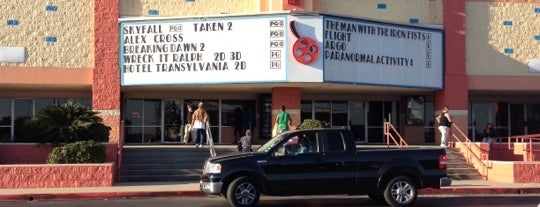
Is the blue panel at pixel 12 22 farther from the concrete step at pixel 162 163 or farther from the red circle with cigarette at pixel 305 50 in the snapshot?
the red circle with cigarette at pixel 305 50

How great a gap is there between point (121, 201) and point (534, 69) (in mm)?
19308

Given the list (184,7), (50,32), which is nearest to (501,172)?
(184,7)

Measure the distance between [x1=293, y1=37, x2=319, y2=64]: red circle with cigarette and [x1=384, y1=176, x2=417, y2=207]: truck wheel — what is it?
33.1 feet

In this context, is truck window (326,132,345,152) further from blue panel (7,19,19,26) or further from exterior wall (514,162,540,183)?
blue panel (7,19,19,26)

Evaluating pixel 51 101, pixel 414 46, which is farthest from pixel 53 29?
pixel 414 46

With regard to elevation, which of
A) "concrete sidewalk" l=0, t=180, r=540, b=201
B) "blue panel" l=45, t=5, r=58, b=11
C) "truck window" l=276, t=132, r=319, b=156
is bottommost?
"concrete sidewalk" l=0, t=180, r=540, b=201

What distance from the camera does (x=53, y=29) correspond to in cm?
2577

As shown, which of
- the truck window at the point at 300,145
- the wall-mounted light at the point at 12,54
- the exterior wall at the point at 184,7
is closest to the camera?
the truck window at the point at 300,145

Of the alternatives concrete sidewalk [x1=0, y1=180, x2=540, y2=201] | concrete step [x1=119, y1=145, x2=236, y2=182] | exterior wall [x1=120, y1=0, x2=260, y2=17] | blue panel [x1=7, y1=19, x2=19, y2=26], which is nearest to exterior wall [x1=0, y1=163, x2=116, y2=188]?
concrete sidewalk [x1=0, y1=180, x2=540, y2=201]

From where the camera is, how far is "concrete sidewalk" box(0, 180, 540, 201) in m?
16.9

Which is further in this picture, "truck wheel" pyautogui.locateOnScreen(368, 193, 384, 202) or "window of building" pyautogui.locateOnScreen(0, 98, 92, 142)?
"window of building" pyautogui.locateOnScreen(0, 98, 92, 142)

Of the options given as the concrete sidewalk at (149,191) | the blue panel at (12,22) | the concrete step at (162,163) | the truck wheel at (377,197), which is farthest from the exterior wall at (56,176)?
the blue panel at (12,22)

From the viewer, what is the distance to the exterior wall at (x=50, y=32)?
83.8 ft

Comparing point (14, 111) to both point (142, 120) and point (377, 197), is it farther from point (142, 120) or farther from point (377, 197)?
point (377, 197)
